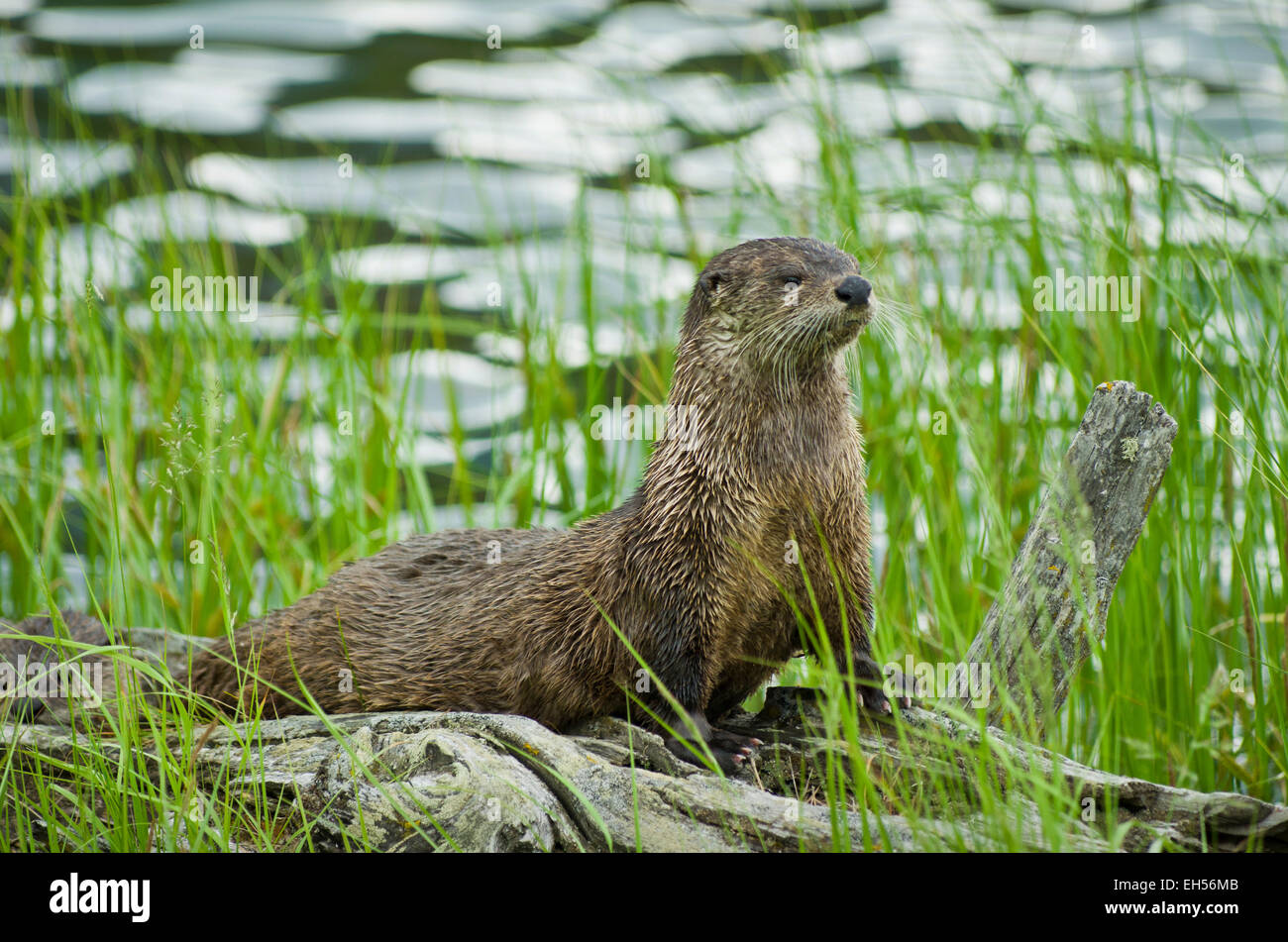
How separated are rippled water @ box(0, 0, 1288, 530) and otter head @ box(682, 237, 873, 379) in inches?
78.0

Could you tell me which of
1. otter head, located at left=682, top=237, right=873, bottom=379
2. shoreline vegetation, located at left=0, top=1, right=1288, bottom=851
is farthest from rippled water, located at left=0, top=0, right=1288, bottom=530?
otter head, located at left=682, top=237, right=873, bottom=379

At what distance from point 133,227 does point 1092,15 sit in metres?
9.83

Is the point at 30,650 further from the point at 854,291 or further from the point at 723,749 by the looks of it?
the point at 854,291

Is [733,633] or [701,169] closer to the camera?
[733,633]

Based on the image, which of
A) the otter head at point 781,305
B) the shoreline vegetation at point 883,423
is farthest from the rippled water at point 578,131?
the otter head at point 781,305

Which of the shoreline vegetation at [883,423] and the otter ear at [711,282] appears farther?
the shoreline vegetation at [883,423]

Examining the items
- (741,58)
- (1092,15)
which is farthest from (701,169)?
(1092,15)

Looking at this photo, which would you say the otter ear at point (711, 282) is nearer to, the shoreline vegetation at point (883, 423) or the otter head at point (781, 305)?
the otter head at point (781, 305)

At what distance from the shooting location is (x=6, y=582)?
7055mm

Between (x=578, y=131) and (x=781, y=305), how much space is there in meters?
3.77

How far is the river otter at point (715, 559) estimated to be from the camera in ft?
12.8

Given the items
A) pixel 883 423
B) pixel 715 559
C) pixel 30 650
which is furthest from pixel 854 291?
pixel 30 650

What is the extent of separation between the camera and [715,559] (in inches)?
154
